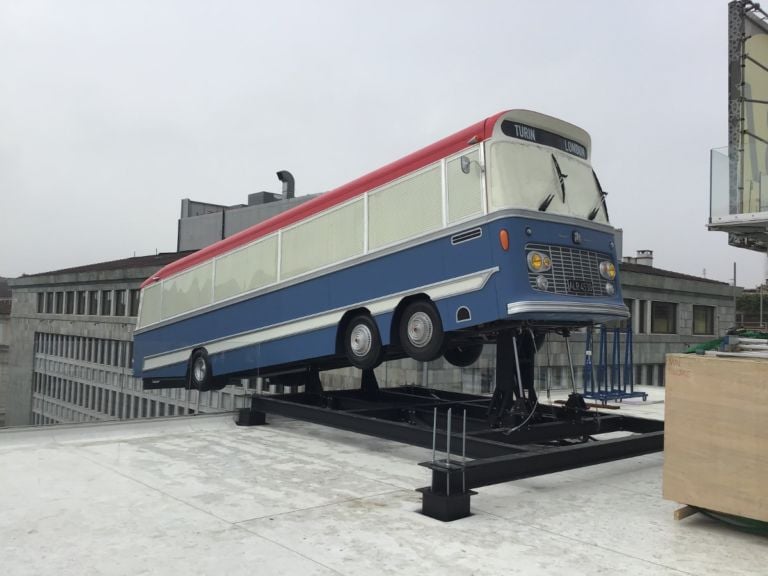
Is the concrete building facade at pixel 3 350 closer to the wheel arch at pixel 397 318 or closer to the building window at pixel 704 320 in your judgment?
the building window at pixel 704 320

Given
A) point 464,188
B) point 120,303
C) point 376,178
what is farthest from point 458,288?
point 120,303

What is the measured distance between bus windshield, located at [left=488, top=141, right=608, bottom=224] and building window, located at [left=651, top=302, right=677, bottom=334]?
2425cm

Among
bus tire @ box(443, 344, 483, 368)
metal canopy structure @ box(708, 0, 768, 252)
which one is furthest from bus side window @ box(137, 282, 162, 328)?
metal canopy structure @ box(708, 0, 768, 252)

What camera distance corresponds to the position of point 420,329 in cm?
673

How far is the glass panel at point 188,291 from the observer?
11102 millimetres

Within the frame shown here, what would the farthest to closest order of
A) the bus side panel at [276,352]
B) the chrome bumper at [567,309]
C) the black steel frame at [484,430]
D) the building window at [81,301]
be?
the building window at [81,301] < the bus side panel at [276,352] < the chrome bumper at [567,309] < the black steel frame at [484,430]

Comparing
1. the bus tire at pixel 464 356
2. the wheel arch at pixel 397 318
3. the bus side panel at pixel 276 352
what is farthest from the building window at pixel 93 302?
the wheel arch at pixel 397 318

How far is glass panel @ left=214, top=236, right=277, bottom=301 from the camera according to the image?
9.33 m

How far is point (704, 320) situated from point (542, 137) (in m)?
30.1

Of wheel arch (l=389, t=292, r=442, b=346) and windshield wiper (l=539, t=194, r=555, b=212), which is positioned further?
wheel arch (l=389, t=292, r=442, b=346)

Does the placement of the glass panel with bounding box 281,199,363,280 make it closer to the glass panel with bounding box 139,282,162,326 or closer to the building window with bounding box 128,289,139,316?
the glass panel with bounding box 139,282,162,326

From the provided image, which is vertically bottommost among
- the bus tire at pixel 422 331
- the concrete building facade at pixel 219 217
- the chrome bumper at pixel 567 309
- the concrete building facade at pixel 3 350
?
the concrete building facade at pixel 3 350

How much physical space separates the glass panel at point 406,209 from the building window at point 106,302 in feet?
109

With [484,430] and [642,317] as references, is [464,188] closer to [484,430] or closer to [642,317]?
[484,430]
